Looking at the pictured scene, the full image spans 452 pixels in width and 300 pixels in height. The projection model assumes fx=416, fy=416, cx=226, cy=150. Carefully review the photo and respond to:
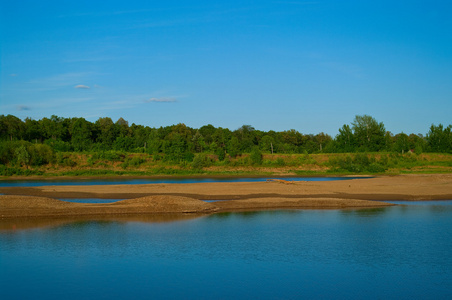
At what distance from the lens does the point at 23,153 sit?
62875 mm

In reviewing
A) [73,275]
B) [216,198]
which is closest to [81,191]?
[216,198]

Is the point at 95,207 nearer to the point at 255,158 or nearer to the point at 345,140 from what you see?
the point at 255,158

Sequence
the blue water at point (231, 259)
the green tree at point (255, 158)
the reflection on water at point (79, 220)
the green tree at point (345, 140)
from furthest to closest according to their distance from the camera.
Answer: the green tree at point (345, 140) → the green tree at point (255, 158) → the reflection on water at point (79, 220) → the blue water at point (231, 259)

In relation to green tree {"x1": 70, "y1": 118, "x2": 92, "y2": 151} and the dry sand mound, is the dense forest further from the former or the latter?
the dry sand mound

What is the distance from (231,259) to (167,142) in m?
59.3

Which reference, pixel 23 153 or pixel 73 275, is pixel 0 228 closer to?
pixel 73 275

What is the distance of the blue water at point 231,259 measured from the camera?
1468cm

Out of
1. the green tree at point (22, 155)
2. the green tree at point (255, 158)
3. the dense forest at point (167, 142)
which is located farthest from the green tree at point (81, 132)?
the green tree at point (255, 158)

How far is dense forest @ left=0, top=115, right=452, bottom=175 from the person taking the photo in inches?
2684

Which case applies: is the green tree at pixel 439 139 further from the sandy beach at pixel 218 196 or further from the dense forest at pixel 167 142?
the sandy beach at pixel 218 196

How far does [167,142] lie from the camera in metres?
76.1

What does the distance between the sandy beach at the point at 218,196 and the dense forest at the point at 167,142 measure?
94.7 feet

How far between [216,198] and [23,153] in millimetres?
40740

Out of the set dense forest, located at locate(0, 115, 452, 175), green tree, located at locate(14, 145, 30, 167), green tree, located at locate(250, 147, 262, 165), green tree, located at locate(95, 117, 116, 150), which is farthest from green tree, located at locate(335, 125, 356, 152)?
green tree, located at locate(14, 145, 30, 167)
